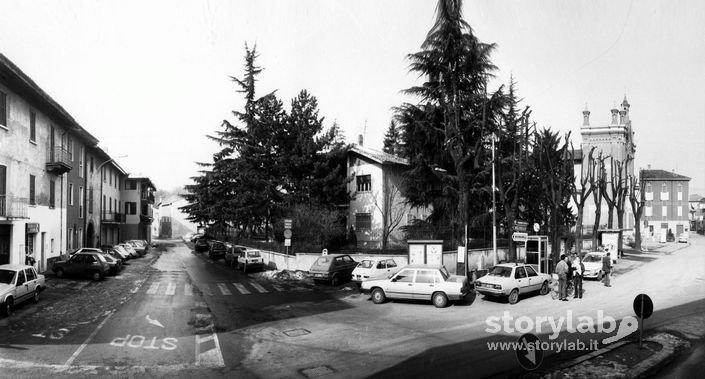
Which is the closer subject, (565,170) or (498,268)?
(498,268)

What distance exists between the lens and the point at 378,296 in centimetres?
1841

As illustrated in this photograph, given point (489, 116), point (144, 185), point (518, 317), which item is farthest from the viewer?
point (144, 185)

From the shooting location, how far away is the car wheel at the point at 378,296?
18.4 m

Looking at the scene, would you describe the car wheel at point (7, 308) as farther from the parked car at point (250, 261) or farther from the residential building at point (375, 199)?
the residential building at point (375, 199)

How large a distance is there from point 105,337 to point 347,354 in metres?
6.46

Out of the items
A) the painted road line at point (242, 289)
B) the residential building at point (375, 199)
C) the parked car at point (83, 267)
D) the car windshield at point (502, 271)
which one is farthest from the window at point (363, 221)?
the car windshield at point (502, 271)

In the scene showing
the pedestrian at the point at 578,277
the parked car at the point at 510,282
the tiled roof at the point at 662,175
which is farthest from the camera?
the tiled roof at the point at 662,175

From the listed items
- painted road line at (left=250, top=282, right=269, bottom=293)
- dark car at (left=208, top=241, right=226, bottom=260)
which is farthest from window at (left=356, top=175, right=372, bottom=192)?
painted road line at (left=250, top=282, right=269, bottom=293)

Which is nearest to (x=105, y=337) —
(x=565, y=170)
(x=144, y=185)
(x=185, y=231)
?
(x=565, y=170)

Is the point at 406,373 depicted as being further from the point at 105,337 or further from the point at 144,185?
the point at 144,185

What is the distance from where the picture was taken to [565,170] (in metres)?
31.7

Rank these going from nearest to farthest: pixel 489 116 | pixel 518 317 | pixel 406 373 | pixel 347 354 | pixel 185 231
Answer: pixel 406 373 < pixel 347 354 < pixel 518 317 < pixel 489 116 < pixel 185 231

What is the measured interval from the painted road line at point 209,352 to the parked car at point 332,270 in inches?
469

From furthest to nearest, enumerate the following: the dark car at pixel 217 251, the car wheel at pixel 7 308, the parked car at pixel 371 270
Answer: the dark car at pixel 217 251, the parked car at pixel 371 270, the car wheel at pixel 7 308
